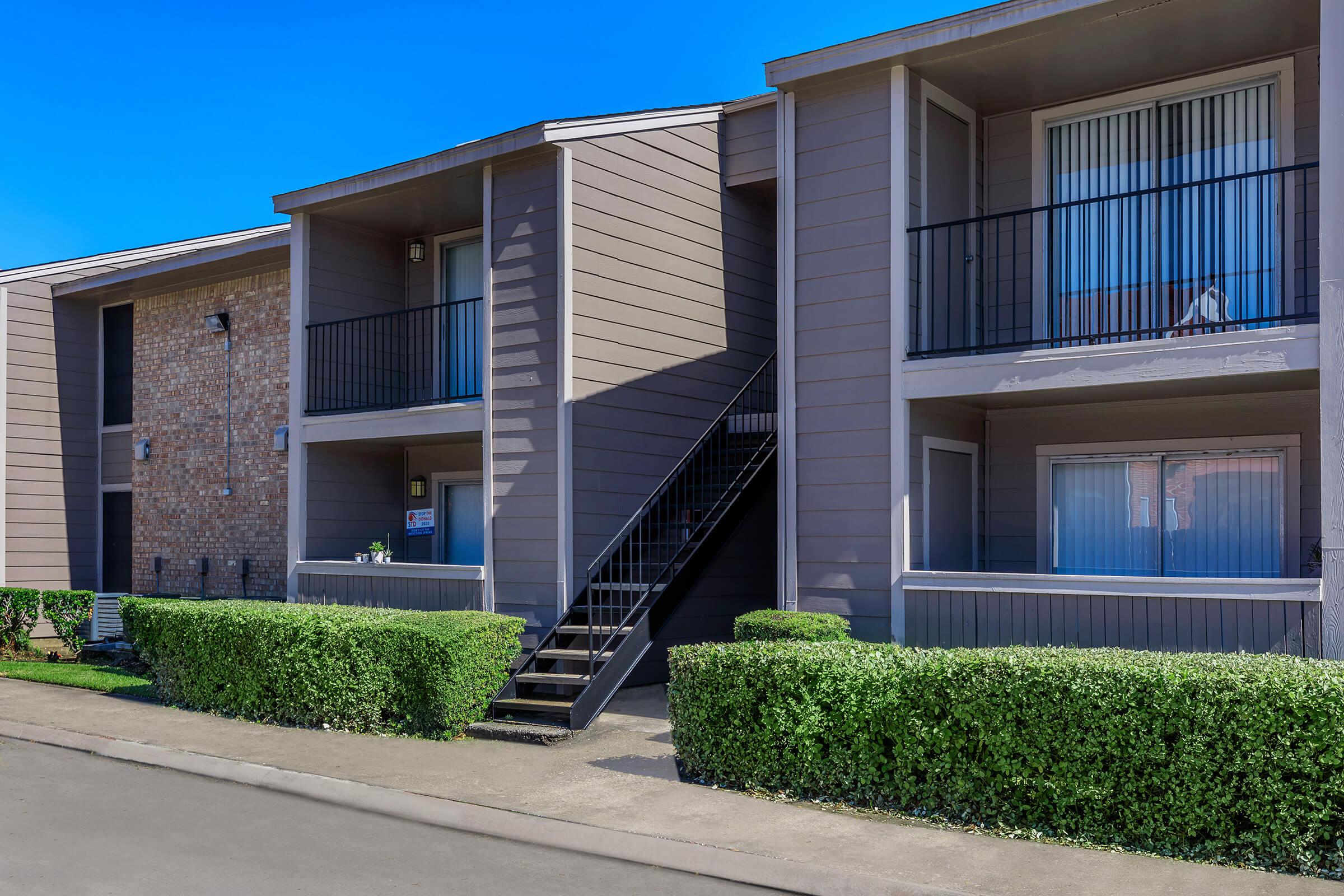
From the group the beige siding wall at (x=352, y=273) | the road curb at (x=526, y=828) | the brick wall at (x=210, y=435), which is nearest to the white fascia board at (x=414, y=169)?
the beige siding wall at (x=352, y=273)

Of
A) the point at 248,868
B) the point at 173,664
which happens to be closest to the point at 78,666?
the point at 173,664

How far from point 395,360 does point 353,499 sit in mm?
1944

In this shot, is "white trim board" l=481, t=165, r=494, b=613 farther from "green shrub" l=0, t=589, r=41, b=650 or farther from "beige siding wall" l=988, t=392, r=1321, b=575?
"green shrub" l=0, t=589, r=41, b=650

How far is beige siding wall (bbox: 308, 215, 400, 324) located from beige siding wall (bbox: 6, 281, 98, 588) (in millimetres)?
6879

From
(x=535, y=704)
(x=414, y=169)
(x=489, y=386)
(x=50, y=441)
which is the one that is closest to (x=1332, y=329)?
(x=535, y=704)

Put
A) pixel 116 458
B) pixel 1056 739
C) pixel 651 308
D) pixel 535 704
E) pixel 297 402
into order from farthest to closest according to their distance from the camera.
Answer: pixel 116 458 → pixel 297 402 → pixel 651 308 → pixel 535 704 → pixel 1056 739

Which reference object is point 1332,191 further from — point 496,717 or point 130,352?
point 130,352

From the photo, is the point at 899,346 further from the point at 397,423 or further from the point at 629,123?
the point at 397,423

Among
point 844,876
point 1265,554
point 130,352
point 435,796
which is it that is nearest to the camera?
point 844,876

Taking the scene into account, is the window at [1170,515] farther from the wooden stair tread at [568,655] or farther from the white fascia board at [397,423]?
the white fascia board at [397,423]

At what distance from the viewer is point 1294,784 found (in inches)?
231

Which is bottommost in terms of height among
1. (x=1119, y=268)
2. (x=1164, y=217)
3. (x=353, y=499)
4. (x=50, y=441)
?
(x=353, y=499)

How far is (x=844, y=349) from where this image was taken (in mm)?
9938

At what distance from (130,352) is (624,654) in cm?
1230
